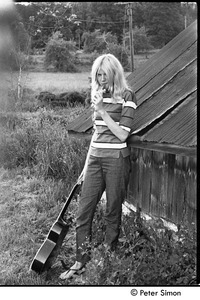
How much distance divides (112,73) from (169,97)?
50 cm

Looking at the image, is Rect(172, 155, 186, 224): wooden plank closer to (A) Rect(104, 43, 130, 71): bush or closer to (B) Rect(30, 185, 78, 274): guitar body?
(B) Rect(30, 185, 78, 274): guitar body

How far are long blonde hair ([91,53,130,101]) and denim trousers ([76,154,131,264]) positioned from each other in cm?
52

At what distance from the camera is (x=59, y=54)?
19.4 ft

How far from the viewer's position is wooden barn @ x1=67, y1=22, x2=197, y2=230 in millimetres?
2920

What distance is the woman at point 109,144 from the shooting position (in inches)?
128

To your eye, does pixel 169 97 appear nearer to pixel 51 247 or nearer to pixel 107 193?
pixel 107 193

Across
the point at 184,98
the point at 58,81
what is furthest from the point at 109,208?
the point at 58,81

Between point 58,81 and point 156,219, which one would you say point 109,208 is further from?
point 58,81

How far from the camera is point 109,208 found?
3.56 meters

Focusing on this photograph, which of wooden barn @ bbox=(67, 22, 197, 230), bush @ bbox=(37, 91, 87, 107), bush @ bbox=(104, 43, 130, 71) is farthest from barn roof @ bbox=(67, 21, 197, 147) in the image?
bush @ bbox=(37, 91, 87, 107)

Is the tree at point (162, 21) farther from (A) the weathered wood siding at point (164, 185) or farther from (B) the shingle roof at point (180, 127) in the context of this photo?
(A) the weathered wood siding at point (164, 185)

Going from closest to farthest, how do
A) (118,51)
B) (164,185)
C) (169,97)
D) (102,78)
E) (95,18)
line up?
1. (102,78)
2. (169,97)
3. (164,185)
4. (95,18)
5. (118,51)

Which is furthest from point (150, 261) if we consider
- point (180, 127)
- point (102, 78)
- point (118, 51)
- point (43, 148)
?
point (118, 51)

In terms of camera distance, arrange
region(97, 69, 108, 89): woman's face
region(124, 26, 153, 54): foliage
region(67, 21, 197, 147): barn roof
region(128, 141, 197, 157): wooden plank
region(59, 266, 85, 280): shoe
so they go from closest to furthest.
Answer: region(128, 141, 197, 157): wooden plank → region(67, 21, 197, 147): barn roof → region(97, 69, 108, 89): woman's face → region(59, 266, 85, 280): shoe → region(124, 26, 153, 54): foliage
